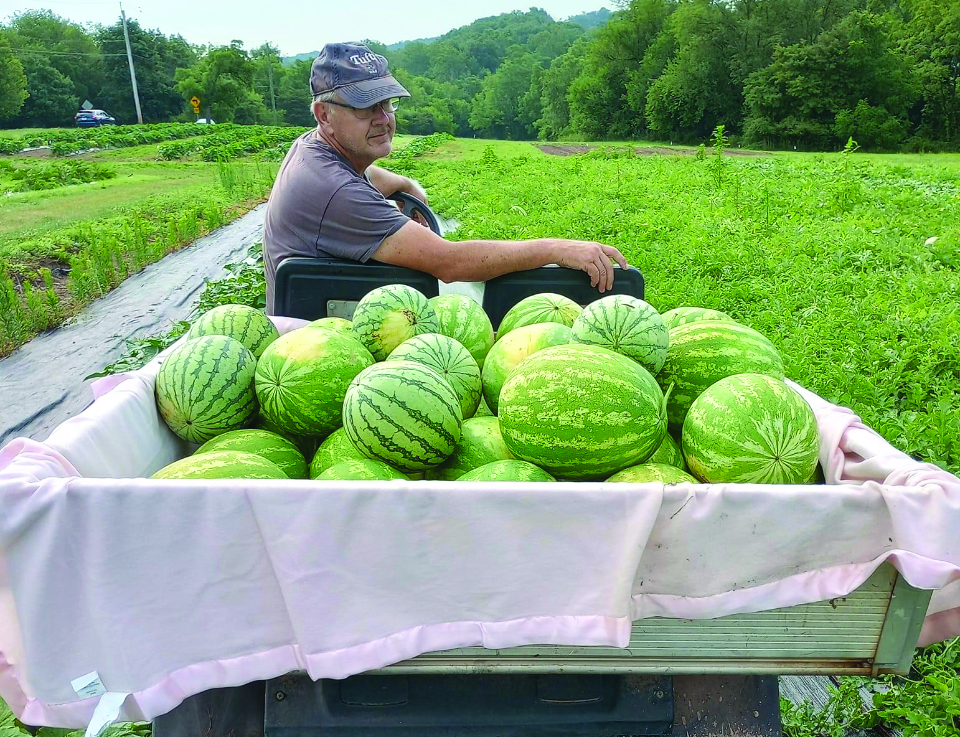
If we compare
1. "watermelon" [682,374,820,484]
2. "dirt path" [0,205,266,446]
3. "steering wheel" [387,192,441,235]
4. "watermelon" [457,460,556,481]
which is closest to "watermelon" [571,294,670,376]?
"watermelon" [682,374,820,484]

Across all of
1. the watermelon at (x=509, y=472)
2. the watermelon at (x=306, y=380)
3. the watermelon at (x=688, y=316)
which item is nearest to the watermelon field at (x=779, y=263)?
the watermelon at (x=306, y=380)

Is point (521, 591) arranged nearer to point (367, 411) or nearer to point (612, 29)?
point (367, 411)

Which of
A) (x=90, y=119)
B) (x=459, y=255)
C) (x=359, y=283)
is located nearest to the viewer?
(x=359, y=283)

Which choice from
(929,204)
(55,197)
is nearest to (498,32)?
(55,197)

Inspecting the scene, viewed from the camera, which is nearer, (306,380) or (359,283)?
(306,380)

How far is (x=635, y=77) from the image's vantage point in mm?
61125

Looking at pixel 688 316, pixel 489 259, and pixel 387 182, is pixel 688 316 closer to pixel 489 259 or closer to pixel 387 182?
pixel 489 259

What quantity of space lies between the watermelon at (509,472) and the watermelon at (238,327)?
980 mm

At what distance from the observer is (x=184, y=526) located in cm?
124

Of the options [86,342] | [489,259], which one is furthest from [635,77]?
[489,259]

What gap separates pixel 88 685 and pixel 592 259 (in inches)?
89.6

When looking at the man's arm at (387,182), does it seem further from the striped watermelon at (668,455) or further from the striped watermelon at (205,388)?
the striped watermelon at (668,455)

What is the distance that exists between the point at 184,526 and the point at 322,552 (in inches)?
9.6

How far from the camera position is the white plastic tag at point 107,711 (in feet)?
4.10
